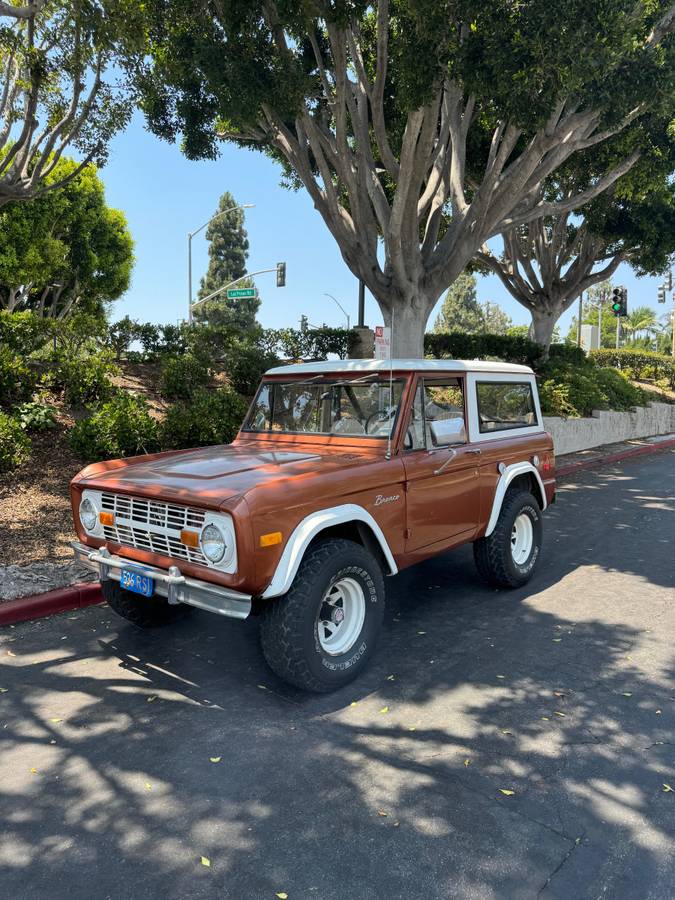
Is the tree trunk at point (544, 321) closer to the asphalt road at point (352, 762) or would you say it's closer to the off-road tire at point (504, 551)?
the off-road tire at point (504, 551)

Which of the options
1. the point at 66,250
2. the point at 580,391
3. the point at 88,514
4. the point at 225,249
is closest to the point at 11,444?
the point at 88,514

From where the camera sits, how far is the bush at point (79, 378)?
8.84m

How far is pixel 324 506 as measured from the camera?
3.65m

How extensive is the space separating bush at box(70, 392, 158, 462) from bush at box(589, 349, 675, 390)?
22.7 m

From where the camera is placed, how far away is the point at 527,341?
18297 millimetres

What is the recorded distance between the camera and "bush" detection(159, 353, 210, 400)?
33.9ft

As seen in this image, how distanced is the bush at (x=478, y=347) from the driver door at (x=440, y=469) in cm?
1282

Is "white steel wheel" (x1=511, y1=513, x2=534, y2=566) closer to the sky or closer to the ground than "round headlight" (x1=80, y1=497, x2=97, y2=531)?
closer to the ground

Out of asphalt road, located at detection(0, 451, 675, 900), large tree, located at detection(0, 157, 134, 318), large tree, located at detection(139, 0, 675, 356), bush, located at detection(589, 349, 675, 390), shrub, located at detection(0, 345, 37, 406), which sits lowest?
asphalt road, located at detection(0, 451, 675, 900)

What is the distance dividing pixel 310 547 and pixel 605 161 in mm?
11860

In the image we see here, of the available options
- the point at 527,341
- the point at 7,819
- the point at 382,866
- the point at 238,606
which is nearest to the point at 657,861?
the point at 382,866

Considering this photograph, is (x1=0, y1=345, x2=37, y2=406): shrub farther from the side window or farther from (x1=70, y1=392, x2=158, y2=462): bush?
the side window

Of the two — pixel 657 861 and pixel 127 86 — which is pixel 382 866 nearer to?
pixel 657 861

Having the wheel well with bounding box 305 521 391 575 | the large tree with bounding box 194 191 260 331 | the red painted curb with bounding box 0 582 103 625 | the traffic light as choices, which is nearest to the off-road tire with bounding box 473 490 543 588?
the wheel well with bounding box 305 521 391 575
